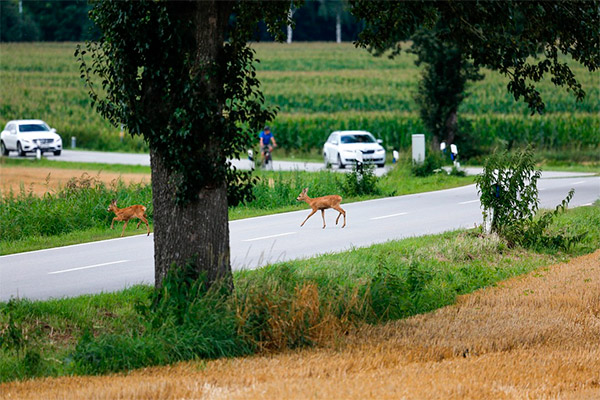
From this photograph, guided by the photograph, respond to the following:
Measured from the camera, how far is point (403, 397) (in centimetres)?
720

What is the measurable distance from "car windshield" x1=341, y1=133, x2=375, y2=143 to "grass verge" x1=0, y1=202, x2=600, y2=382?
27.1 m

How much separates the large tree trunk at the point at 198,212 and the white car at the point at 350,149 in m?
26.8

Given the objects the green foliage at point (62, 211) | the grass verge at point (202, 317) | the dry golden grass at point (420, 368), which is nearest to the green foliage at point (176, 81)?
the grass verge at point (202, 317)

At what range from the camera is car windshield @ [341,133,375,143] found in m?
39.7

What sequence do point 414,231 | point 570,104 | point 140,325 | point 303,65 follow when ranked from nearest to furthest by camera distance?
point 140,325
point 414,231
point 570,104
point 303,65

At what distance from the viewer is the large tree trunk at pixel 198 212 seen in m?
10.2

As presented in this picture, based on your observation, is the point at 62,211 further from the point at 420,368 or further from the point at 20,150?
the point at 20,150

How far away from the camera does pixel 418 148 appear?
30.3 meters

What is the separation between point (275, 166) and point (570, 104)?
3075 centimetres

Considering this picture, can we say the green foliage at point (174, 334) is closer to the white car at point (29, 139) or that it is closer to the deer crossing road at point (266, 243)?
the deer crossing road at point (266, 243)

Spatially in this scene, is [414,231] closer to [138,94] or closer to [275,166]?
[138,94]

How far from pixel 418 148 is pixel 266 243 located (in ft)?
45.4

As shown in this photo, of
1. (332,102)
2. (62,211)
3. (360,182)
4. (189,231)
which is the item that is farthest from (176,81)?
(332,102)

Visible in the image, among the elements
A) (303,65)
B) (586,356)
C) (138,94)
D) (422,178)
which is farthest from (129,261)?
(303,65)
